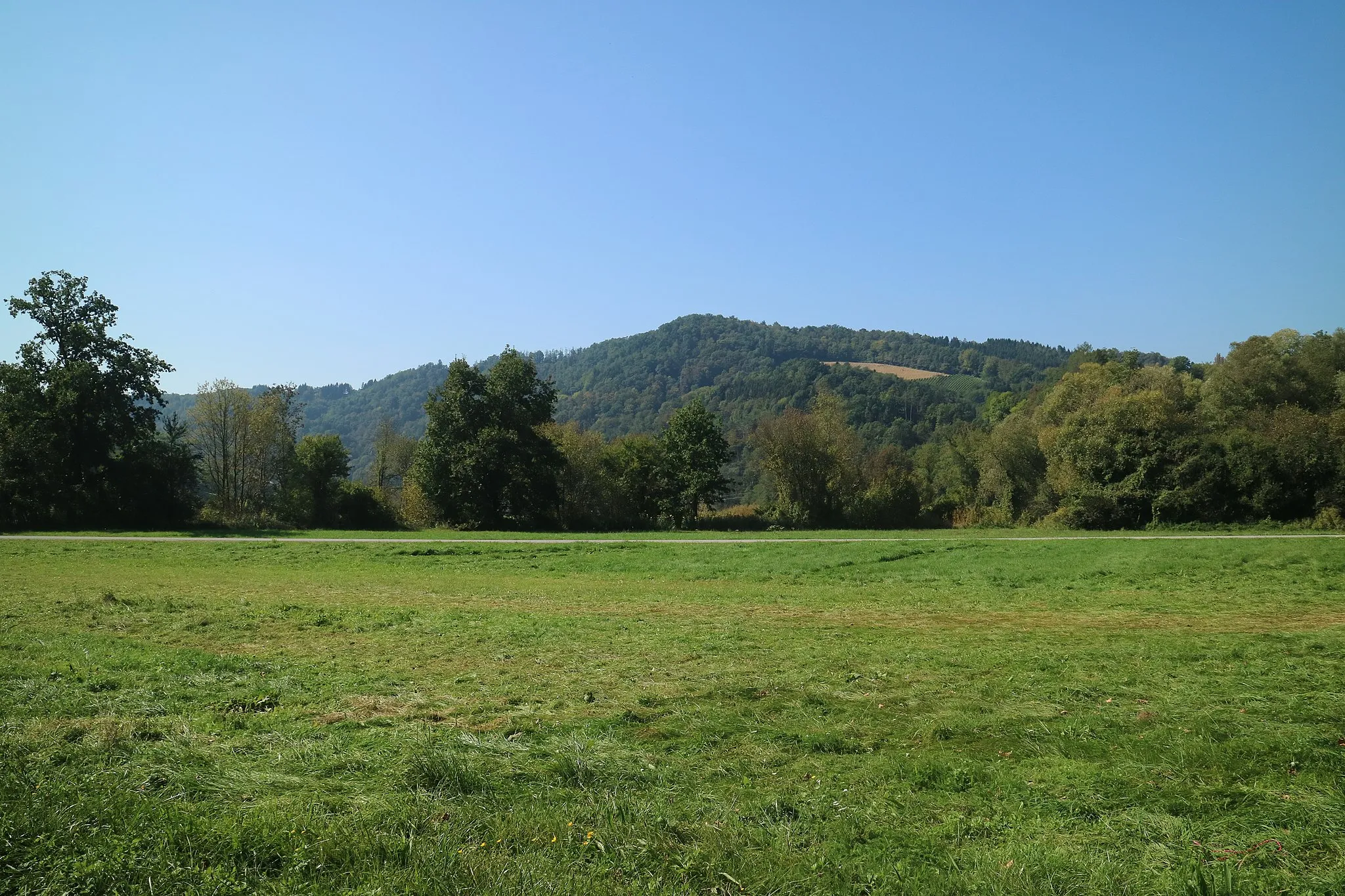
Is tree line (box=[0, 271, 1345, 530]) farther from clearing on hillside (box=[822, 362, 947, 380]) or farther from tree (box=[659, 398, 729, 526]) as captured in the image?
clearing on hillside (box=[822, 362, 947, 380])

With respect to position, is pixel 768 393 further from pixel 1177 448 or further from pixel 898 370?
pixel 1177 448

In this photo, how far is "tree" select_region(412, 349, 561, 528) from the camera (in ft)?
169

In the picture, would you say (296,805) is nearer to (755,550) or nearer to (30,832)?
(30,832)

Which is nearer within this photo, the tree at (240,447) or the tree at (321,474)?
the tree at (321,474)

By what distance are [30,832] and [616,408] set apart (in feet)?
521

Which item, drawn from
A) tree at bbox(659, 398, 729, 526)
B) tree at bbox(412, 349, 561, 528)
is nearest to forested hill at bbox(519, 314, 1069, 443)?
tree at bbox(659, 398, 729, 526)

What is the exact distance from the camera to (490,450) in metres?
51.3

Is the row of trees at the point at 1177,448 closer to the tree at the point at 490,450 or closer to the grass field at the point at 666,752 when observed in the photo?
the tree at the point at 490,450

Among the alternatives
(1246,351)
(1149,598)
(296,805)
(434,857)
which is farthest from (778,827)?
(1246,351)

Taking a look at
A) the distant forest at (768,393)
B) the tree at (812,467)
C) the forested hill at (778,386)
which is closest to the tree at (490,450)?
the tree at (812,467)

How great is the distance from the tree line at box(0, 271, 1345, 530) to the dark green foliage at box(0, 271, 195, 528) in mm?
107

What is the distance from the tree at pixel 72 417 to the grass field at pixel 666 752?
126 feet

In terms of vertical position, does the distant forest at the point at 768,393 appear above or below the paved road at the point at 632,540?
above

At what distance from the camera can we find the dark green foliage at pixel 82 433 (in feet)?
149
